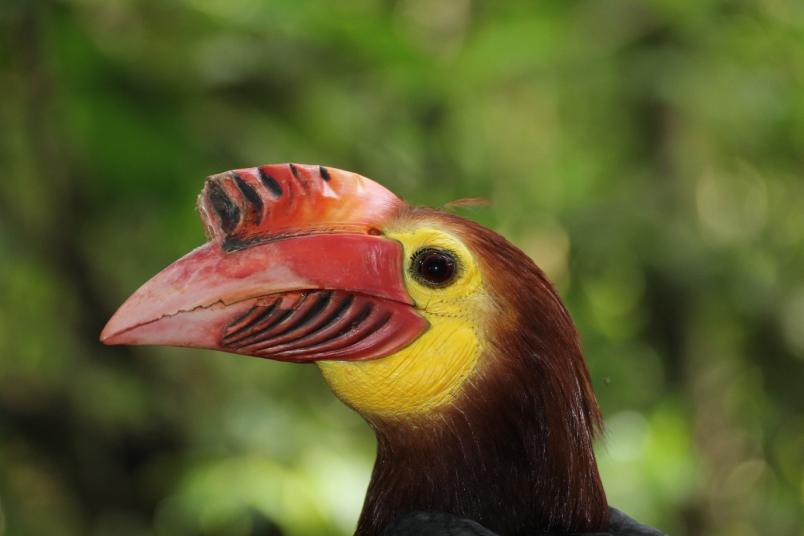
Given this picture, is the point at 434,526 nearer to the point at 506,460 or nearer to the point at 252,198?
the point at 506,460

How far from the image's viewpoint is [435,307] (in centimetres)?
159

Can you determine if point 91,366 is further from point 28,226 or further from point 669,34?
point 669,34

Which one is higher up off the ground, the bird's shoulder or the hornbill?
the hornbill

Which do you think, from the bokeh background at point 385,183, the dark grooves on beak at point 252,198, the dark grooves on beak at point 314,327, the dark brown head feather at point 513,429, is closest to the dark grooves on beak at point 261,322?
the dark grooves on beak at point 314,327

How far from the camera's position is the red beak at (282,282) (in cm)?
150

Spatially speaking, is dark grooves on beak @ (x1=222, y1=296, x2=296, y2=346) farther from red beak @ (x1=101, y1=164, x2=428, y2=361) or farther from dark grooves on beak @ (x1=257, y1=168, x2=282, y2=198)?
dark grooves on beak @ (x1=257, y1=168, x2=282, y2=198)

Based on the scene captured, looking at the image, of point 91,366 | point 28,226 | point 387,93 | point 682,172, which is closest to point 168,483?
point 91,366

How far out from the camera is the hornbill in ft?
5.07

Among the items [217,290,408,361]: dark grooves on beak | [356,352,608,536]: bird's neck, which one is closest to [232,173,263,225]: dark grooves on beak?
[217,290,408,361]: dark grooves on beak

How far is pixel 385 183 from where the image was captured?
10.8 feet

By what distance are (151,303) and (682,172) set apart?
324cm

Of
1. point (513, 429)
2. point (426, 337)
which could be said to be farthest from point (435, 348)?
point (513, 429)

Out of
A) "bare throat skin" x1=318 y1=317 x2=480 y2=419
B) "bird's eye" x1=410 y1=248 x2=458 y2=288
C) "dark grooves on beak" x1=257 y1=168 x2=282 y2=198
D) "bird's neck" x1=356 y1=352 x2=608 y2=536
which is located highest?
"dark grooves on beak" x1=257 y1=168 x2=282 y2=198

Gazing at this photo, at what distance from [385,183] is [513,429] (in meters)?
1.79
